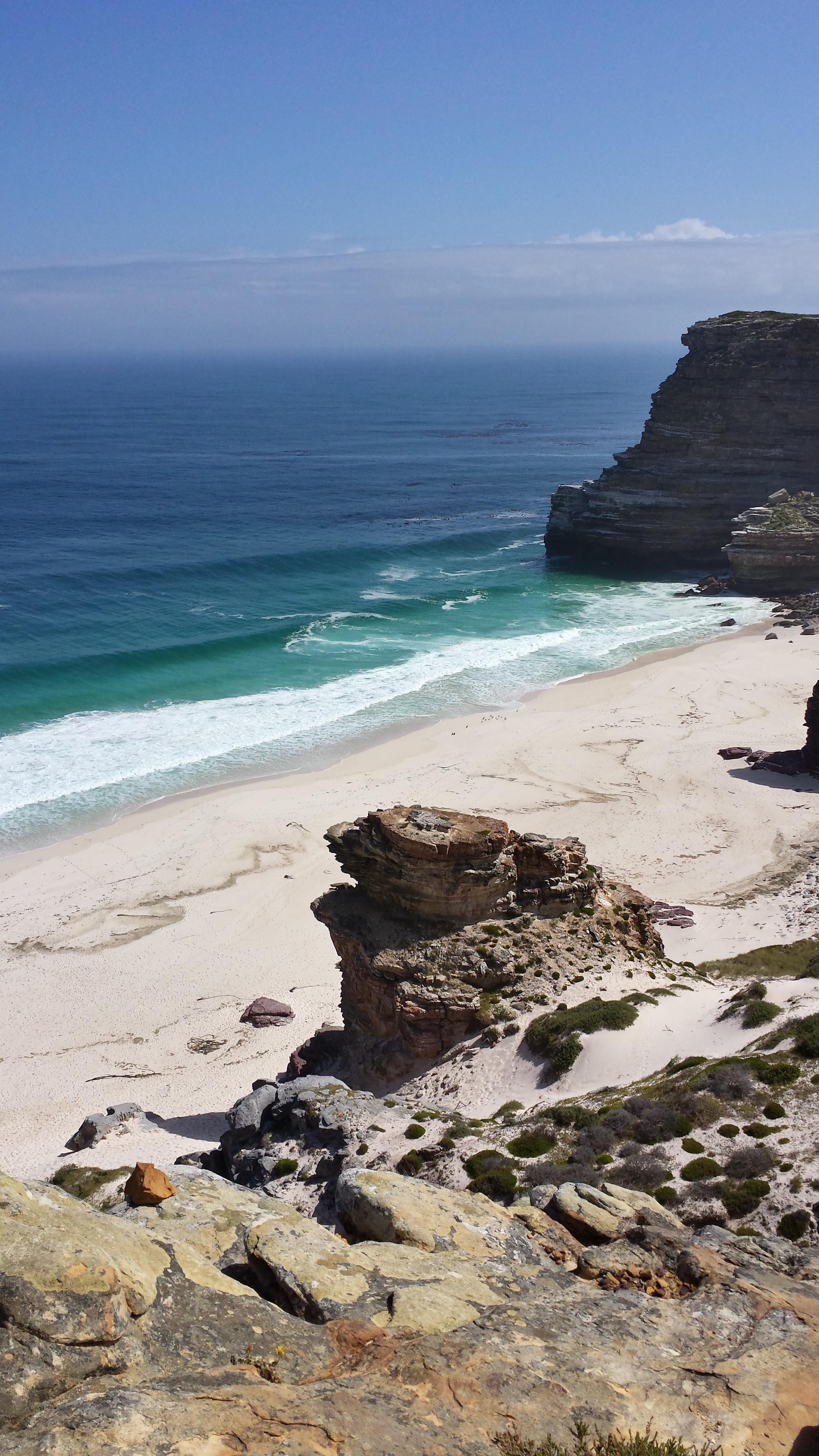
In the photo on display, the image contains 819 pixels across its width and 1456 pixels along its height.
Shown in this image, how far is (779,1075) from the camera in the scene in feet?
57.6

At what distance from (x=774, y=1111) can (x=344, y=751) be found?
1243 inches

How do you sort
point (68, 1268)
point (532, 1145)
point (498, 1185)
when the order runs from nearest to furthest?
point (68, 1268) < point (498, 1185) < point (532, 1145)

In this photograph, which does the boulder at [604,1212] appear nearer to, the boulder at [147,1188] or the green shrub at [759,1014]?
the boulder at [147,1188]

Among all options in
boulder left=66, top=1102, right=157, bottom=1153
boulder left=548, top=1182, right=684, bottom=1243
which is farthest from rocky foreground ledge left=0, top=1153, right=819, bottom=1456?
boulder left=66, top=1102, right=157, bottom=1153

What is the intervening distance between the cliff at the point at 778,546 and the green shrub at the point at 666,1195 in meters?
61.1

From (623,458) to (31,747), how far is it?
175 ft

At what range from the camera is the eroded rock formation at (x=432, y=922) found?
75.0 ft

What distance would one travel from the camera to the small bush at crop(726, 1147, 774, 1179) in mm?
15359

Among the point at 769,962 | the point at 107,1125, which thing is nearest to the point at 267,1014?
the point at 107,1125

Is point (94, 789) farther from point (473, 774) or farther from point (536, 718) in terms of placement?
point (536, 718)

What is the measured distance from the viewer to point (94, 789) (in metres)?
42.2

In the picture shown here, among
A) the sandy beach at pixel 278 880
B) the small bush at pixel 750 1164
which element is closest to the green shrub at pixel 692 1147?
the small bush at pixel 750 1164

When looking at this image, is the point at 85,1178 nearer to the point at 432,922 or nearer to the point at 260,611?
the point at 432,922

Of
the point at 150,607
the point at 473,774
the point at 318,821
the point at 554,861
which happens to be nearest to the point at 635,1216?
the point at 554,861
